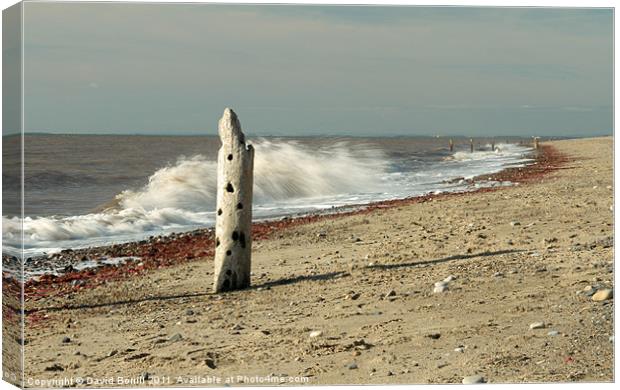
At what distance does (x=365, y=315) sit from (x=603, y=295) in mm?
2077

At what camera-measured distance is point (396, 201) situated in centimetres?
1739

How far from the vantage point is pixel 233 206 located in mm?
9844

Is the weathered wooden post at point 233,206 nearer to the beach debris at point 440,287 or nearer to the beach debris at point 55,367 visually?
the beach debris at point 440,287

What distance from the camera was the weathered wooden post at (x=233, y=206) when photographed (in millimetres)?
9703

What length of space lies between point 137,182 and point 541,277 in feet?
36.2

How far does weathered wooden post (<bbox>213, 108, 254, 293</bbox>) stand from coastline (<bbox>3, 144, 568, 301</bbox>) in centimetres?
176

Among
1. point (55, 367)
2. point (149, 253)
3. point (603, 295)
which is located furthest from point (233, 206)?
point (149, 253)

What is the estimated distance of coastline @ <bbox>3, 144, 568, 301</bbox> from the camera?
36.0ft

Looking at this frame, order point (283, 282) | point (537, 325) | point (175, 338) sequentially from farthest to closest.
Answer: point (283, 282) → point (175, 338) → point (537, 325)

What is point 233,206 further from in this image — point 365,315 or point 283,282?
point 365,315

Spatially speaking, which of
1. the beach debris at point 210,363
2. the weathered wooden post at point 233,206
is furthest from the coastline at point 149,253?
the weathered wooden post at point 233,206

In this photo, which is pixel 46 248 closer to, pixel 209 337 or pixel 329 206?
pixel 209 337

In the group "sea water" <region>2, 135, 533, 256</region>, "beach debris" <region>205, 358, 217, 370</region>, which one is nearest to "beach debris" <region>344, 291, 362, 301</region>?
"sea water" <region>2, 135, 533, 256</region>

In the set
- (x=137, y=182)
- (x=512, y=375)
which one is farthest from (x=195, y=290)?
(x=137, y=182)
